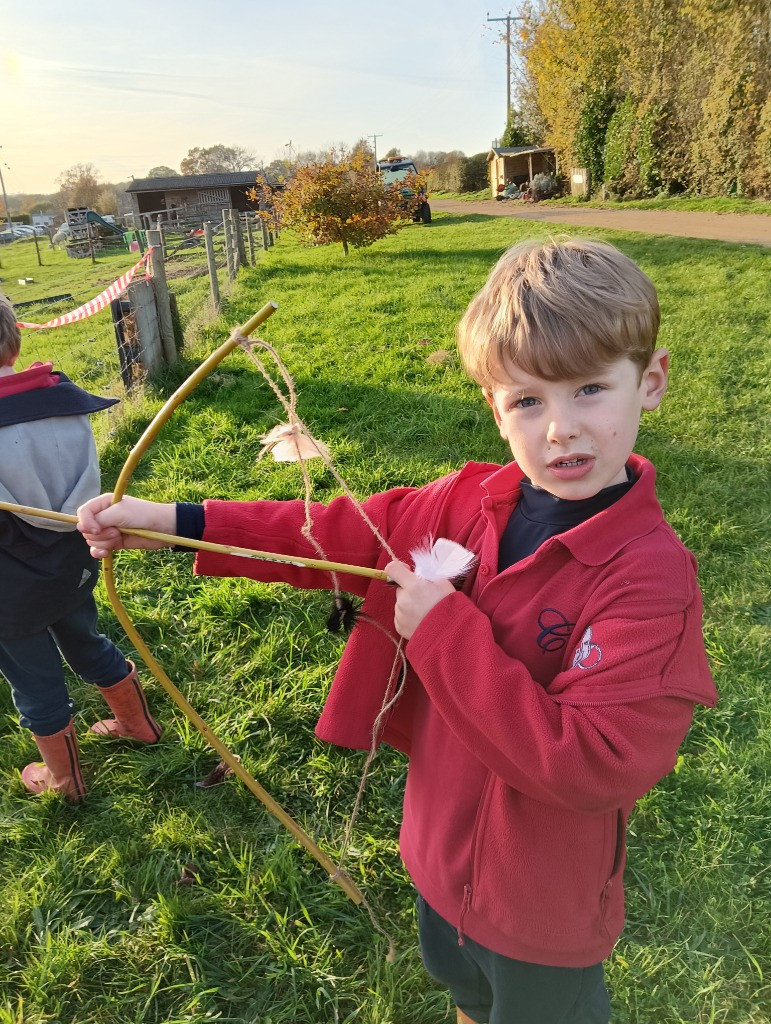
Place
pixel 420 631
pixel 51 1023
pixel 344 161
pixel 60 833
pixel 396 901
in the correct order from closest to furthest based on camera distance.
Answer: pixel 420 631, pixel 51 1023, pixel 396 901, pixel 60 833, pixel 344 161

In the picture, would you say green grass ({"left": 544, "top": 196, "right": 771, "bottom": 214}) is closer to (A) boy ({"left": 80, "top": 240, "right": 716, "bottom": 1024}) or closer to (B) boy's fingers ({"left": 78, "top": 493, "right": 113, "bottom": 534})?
(A) boy ({"left": 80, "top": 240, "right": 716, "bottom": 1024})

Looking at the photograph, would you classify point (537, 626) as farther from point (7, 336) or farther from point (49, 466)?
point (7, 336)

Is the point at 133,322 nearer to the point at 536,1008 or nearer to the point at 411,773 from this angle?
the point at 411,773

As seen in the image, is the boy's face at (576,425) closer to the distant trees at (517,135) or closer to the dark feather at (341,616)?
the dark feather at (341,616)

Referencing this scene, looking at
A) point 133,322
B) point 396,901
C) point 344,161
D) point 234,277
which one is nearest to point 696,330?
point 133,322

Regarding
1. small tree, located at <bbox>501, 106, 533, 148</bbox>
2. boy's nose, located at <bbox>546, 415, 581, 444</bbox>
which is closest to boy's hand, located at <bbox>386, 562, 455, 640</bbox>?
boy's nose, located at <bbox>546, 415, 581, 444</bbox>

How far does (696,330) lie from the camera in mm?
7707

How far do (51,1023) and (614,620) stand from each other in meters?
2.08

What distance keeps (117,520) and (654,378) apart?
3.78 ft

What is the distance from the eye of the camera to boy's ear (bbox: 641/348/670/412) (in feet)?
4.42

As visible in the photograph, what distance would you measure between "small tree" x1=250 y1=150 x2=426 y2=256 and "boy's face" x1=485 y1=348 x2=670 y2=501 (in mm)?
16164

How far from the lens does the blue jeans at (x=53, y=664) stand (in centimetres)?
255

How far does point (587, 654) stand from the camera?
1.21 meters

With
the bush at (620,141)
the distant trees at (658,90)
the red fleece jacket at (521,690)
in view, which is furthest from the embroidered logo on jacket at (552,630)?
the bush at (620,141)
